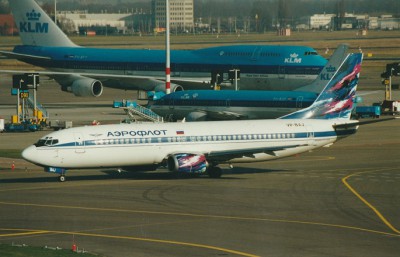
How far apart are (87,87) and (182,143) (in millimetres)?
49209

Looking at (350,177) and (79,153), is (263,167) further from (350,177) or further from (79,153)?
(79,153)

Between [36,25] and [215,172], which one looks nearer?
[215,172]

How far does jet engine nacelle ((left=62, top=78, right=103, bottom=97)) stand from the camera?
4230 inches

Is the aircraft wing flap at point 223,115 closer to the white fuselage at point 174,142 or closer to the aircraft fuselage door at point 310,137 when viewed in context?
the white fuselage at point 174,142

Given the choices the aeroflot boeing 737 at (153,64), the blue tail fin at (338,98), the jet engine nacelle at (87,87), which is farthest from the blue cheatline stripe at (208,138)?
the jet engine nacelle at (87,87)

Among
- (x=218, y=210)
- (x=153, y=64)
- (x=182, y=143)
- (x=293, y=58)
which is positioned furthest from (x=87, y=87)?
(x=218, y=210)

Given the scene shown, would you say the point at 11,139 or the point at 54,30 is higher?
the point at 54,30

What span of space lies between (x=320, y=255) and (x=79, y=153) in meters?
23.4

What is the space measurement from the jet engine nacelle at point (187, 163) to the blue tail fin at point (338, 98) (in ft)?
31.7

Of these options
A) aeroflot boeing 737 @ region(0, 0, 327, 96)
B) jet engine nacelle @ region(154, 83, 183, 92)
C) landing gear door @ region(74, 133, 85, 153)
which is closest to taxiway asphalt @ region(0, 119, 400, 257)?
landing gear door @ region(74, 133, 85, 153)

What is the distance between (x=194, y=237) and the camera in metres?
40.6

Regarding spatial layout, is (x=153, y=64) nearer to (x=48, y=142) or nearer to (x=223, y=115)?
(x=223, y=115)

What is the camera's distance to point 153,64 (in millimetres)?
109812

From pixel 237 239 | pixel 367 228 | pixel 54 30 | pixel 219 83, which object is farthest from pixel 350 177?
pixel 54 30
